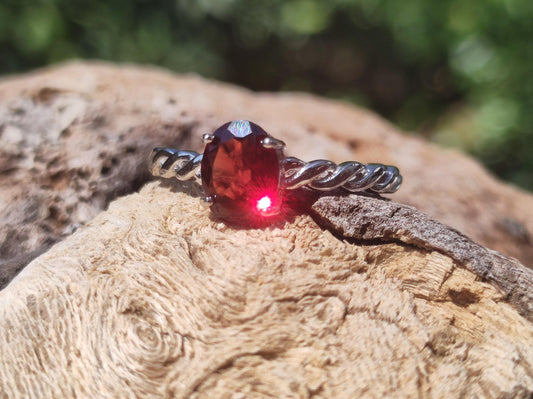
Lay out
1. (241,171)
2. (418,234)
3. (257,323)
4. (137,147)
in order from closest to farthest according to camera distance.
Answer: (257,323), (418,234), (241,171), (137,147)

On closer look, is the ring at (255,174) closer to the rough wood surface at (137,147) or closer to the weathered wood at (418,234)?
the weathered wood at (418,234)

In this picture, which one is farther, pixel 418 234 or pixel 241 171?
pixel 241 171

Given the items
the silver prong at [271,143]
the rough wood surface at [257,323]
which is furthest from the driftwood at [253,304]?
the silver prong at [271,143]

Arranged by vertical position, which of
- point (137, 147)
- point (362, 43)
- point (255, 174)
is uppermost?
point (362, 43)

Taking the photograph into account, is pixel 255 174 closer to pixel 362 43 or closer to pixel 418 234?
pixel 418 234

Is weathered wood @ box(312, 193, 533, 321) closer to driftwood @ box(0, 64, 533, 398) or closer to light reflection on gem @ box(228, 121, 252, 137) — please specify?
driftwood @ box(0, 64, 533, 398)

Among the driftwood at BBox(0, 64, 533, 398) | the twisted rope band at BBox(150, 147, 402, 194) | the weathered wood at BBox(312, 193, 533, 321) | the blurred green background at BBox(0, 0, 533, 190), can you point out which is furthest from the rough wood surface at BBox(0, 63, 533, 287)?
the blurred green background at BBox(0, 0, 533, 190)

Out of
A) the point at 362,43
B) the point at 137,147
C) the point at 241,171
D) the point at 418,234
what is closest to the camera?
the point at 418,234

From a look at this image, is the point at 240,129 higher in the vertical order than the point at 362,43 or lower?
lower

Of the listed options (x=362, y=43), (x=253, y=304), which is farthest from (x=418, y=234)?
(x=362, y=43)
